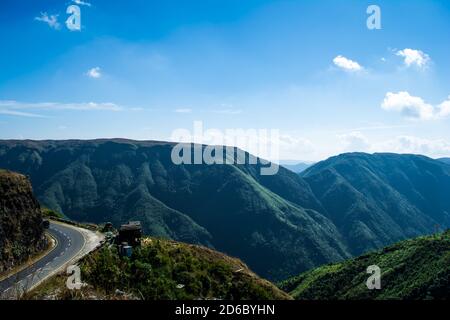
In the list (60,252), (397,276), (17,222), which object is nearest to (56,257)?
(60,252)

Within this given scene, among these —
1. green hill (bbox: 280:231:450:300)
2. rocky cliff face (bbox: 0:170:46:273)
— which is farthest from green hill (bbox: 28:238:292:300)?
green hill (bbox: 280:231:450:300)

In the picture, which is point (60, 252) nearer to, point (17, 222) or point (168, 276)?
point (17, 222)

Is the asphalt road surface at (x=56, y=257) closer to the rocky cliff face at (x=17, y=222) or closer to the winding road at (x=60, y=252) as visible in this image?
the winding road at (x=60, y=252)

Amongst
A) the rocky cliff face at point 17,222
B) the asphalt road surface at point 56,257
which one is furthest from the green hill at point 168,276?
the rocky cliff face at point 17,222
